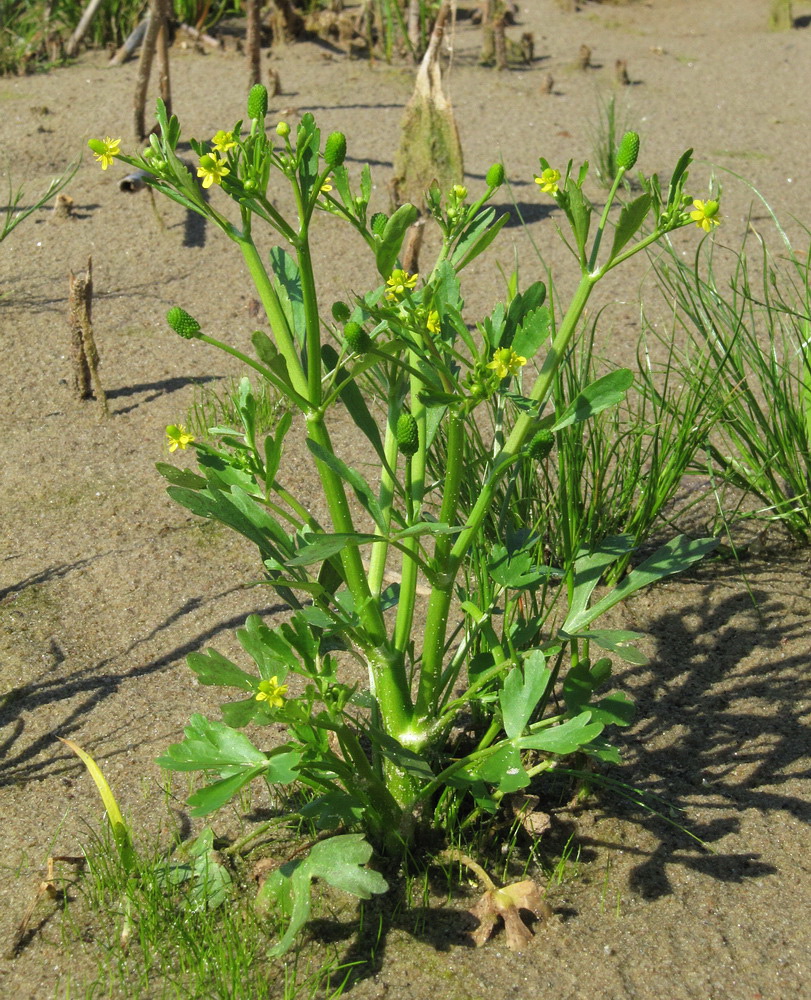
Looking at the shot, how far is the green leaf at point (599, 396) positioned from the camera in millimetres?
1452

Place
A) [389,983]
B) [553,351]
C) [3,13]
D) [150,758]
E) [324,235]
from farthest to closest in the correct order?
[3,13] → [324,235] → [150,758] → [389,983] → [553,351]

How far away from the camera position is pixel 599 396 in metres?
1.48

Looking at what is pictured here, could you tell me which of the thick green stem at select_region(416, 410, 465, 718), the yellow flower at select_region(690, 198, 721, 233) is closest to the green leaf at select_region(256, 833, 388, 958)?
the thick green stem at select_region(416, 410, 465, 718)

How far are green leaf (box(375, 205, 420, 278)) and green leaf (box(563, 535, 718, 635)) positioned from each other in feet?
2.08

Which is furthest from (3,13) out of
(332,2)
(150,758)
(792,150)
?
(150,758)

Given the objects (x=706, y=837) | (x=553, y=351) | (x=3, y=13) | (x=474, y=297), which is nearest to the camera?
(x=553, y=351)

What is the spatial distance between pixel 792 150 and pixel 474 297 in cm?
240

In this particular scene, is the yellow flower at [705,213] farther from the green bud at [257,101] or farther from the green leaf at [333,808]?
the green leaf at [333,808]

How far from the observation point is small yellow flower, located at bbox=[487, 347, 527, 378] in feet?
4.50

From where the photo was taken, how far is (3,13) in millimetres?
6129

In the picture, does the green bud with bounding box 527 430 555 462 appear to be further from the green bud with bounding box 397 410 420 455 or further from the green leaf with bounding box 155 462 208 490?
the green leaf with bounding box 155 462 208 490

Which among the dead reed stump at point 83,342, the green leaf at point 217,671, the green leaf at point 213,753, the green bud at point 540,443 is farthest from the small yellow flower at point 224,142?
the dead reed stump at point 83,342

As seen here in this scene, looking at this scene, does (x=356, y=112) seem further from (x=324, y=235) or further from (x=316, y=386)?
(x=316, y=386)

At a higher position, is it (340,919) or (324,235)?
(324,235)
